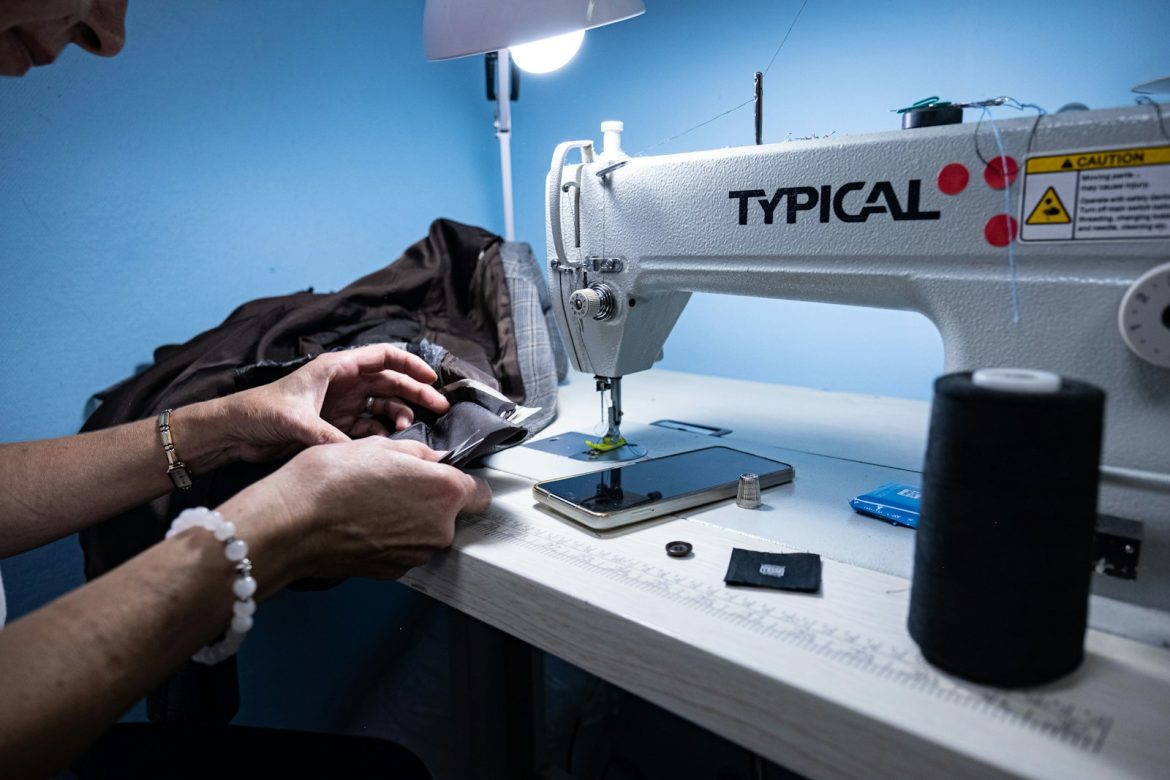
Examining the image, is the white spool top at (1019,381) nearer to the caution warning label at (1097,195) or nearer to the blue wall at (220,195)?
the caution warning label at (1097,195)

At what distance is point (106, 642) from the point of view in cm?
53

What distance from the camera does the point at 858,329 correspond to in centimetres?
149

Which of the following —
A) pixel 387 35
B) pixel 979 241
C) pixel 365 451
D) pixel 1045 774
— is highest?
pixel 387 35

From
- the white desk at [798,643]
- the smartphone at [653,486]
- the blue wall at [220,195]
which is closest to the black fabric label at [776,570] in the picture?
the white desk at [798,643]

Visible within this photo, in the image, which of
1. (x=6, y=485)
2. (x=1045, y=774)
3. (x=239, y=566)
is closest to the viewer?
(x=1045, y=774)

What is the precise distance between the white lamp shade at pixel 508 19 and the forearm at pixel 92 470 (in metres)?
0.61

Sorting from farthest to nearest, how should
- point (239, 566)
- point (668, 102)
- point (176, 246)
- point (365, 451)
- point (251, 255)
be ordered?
point (668, 102) → point (251, 255) → point (176, 246) → point (365, 451) → point (239, 566)

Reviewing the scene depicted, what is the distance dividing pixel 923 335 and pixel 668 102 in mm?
783

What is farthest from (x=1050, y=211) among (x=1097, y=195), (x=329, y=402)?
(x=329, y=402)

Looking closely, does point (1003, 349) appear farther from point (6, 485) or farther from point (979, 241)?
point (6, 485)

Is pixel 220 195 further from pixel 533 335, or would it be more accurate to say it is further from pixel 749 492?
pixel 749 492

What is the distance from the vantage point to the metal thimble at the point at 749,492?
832 mm

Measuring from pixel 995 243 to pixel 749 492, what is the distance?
0.37 meters

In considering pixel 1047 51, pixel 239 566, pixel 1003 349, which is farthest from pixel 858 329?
pixel 239 566
